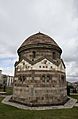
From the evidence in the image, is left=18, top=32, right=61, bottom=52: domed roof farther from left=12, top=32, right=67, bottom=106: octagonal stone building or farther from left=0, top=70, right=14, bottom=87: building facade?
left=0, top=70, right=14, bottom=87: building facade

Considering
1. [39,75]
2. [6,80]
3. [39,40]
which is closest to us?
[39,75]

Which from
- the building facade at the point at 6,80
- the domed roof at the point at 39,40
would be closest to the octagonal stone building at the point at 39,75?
the domed roof at the point at 39,40

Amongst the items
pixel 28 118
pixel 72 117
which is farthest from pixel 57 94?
pixel 28 118

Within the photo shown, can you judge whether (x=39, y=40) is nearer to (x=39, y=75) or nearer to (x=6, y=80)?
(x=39, y=75)

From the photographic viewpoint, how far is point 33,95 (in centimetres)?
1966

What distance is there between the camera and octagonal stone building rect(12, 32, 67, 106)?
1981 cm

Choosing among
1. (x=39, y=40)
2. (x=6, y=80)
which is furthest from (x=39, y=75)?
(x=6, y=80)

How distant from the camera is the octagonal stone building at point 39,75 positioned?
65.0ft

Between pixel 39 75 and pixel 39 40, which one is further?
pixel 39 40

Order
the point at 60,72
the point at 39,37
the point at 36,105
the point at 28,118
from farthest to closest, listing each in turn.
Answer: the point at 39,37, the point at 60,72, the point at 36,105, the point at 28,118

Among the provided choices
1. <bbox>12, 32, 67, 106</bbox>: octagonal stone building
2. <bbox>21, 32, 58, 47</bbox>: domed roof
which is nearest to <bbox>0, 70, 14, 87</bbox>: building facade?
<bbox>21, 32, 58, 47</bbox>: domed roof

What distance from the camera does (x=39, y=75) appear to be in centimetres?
2031

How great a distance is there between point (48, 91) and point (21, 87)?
157 inches

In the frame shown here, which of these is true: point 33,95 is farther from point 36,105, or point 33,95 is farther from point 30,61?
point 30,61
